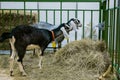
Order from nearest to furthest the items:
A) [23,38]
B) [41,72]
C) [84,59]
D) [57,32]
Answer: [23,38] < [41,72] < [84,59] < [57,32]

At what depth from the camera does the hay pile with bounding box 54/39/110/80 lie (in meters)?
6.85

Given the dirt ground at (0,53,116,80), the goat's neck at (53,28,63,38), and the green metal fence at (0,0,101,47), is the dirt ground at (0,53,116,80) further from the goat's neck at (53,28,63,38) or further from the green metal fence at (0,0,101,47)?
the green metal fence at (0,0,101,47)

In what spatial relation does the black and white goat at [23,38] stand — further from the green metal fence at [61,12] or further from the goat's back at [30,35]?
the green metal fence at [61,12]

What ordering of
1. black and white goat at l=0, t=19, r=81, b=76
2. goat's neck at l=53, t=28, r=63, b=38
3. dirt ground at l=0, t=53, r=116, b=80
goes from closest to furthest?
dirt ground at l=0, t=53, r=116, b=80
black and white goat at l=0, t=19, r=81, b=76
goat's neck at l=53, t=28, r=63, b=38

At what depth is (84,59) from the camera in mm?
7336

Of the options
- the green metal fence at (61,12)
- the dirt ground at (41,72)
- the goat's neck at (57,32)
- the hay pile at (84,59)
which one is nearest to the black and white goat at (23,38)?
the goat's neck at (57,32)

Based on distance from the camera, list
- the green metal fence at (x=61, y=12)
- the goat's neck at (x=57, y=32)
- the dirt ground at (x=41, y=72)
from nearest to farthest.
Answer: the dirt ground at (x=41, y=72), the goat's neck at (x=57, y=32), the green metal fence at (x=61, y=12)

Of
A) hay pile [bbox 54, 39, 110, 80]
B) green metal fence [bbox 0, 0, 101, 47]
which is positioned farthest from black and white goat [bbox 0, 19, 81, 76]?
green metal fence [bbox 0, 0, 101, 47]

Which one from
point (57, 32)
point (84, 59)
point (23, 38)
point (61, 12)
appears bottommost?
point (84, 59)

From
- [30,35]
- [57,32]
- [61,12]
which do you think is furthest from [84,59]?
[61,12]

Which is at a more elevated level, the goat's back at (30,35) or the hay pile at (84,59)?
the goat's back at (30,35)

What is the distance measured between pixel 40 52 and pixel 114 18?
208cm

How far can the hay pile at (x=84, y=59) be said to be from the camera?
6.85 meters

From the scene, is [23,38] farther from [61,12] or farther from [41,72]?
[61,12]
